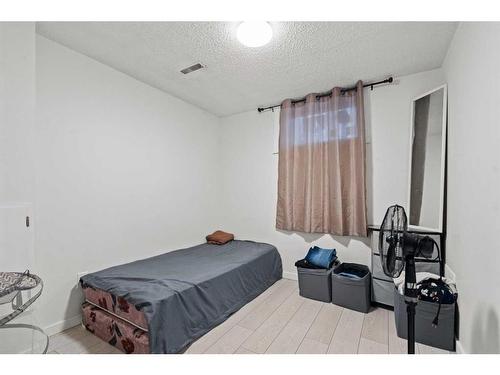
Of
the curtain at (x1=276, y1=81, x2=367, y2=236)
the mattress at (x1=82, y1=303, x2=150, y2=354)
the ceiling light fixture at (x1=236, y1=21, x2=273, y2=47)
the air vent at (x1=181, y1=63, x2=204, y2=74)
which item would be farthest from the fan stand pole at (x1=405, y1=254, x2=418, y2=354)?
the air vent at (x1=181, y1=63, x2=204, y2=74)

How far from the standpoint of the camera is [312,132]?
2.88 meters

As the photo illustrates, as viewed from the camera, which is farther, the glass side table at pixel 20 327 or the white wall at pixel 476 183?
the glass side table at pixel 20 327

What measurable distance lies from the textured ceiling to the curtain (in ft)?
0.89

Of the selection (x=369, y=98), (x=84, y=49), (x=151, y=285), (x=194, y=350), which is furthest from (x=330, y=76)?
(x=194, y=350)

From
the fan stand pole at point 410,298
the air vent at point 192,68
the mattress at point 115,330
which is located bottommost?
the mattress at point 115,330

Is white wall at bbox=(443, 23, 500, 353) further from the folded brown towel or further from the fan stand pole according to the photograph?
the folded brown towel

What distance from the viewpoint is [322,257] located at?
260 centimetres

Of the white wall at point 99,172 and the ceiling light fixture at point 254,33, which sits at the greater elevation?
the ceiling light fixture at point 254,33

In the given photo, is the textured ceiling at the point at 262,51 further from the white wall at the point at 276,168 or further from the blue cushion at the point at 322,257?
the blue cushion at the point at 322,257

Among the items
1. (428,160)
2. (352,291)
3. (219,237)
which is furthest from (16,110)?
(428,160)

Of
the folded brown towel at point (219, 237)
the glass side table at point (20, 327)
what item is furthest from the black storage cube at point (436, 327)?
the glass side table at point (20, 327)

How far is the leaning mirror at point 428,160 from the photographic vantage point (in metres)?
2.03

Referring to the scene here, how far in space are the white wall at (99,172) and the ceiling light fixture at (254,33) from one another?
4.65 feet

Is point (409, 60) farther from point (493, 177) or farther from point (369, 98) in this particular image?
point (493, 177)
